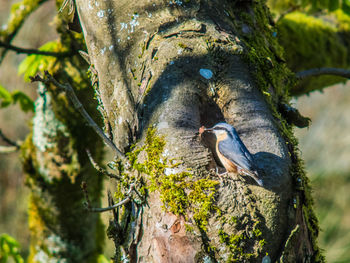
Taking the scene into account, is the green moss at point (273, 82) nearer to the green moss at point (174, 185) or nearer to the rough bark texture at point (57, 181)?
the green moss at point (174, 185)

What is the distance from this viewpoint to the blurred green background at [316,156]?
6.96 metres

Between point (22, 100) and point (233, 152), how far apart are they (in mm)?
2160

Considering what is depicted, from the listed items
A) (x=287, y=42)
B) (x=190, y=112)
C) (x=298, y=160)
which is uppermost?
(x=287, y=42)

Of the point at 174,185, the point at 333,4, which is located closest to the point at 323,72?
the point at 333,4

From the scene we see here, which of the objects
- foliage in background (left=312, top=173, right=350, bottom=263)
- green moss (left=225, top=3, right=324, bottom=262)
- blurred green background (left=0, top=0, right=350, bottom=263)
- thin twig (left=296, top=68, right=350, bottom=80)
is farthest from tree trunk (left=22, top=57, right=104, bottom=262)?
foliage in background (left=312, top=173, right=350, bottom=263)

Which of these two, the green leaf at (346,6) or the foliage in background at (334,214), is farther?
the foliage in background at (334,214)

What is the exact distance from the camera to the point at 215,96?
Answer: 4.88 feet

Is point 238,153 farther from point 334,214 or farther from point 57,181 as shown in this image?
point 334,214

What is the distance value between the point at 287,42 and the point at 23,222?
6.52 m

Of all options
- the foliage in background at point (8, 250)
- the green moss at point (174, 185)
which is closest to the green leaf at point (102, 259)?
the foliage in background at point (8, 250)

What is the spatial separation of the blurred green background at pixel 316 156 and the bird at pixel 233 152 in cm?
533

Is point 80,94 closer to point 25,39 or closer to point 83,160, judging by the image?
point 83,160

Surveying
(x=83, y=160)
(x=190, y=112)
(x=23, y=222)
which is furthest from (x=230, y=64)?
(x=23, y=222)

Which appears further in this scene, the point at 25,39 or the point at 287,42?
the point at 25,39
